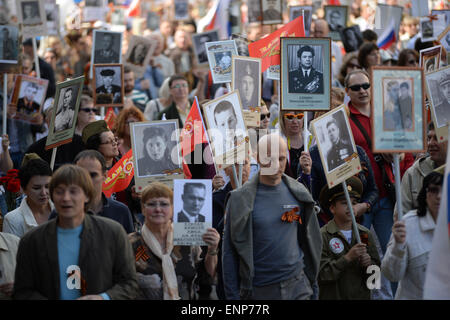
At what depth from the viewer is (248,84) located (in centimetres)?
790

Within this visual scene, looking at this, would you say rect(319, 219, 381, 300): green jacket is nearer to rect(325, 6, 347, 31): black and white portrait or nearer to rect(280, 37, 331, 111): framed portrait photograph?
rect(280, 37, 331, 111): framed portrait photograph

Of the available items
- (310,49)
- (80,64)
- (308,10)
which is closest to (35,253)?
(310,49)

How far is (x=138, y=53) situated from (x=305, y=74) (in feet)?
15.9

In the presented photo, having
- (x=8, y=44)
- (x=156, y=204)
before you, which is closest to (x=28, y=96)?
(x=8, y=44)

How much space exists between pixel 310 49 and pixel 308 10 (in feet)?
17.7

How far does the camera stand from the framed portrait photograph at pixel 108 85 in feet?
30.8

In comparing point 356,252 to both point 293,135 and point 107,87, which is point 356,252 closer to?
point 293,135

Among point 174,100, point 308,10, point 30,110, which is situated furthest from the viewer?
point 308,10

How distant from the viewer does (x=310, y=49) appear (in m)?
7.29

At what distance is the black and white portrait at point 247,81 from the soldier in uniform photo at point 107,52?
2.96m

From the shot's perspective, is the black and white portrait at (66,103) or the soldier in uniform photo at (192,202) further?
the black and white portrait at (66,103)

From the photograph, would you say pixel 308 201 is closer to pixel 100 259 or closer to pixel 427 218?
pixel 427 218

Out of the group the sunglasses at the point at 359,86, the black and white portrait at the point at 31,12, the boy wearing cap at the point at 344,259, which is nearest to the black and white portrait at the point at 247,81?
the sunglasses at the point at 359,86

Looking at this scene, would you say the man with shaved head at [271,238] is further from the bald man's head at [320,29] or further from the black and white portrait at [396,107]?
the bald man's head at [320,29]
